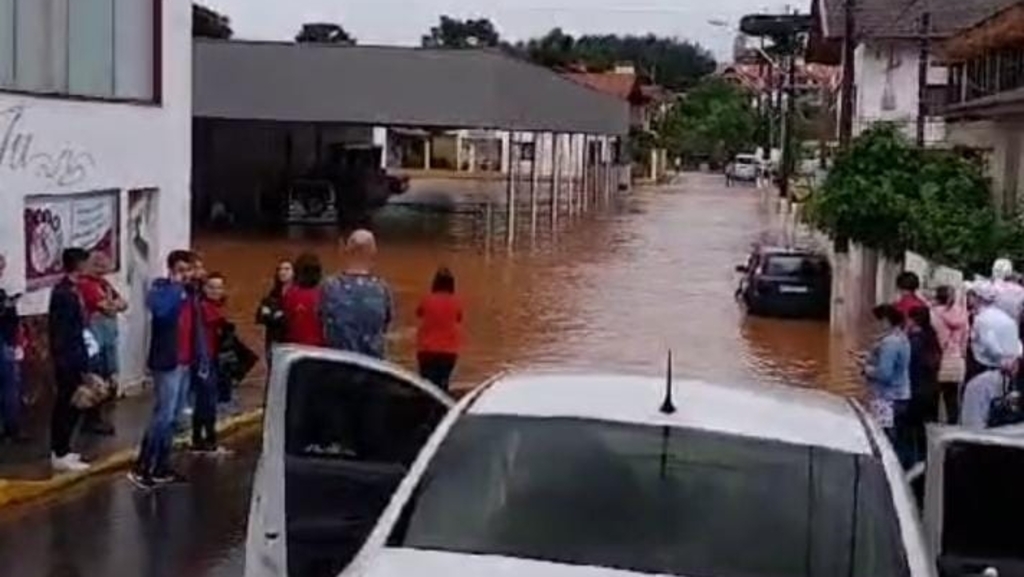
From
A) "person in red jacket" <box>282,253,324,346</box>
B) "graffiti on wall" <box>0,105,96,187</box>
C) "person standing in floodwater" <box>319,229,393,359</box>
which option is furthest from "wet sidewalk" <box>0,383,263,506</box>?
"person standing in floodwater" <box>319,229,393,359</box>

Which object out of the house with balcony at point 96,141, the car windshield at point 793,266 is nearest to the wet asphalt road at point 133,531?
the house with balcony at point 96,141

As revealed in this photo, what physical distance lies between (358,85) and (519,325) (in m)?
17.2

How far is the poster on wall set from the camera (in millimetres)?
17062

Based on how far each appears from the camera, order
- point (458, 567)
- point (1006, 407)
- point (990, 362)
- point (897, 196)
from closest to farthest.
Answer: point (458, 567)
point (1006, 407)
point (990, 362)
point (897, 196)

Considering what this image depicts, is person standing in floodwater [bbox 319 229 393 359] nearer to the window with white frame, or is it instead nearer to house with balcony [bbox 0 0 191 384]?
house with balcony [bbox 0 0 191 384]

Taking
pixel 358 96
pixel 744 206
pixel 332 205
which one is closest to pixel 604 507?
pixel 358 96

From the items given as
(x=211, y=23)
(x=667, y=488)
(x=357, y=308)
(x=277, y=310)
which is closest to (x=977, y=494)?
(x=667, y=488)

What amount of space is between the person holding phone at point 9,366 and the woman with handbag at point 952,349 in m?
6.88

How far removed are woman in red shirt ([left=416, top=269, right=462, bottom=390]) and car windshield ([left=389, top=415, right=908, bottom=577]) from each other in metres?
10.1

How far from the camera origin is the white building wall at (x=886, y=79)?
67500 mm

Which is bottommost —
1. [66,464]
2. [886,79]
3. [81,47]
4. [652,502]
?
[66,464]

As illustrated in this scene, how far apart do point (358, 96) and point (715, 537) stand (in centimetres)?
4149

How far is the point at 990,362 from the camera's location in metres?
13.6

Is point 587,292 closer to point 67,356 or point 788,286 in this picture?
point 788,286
